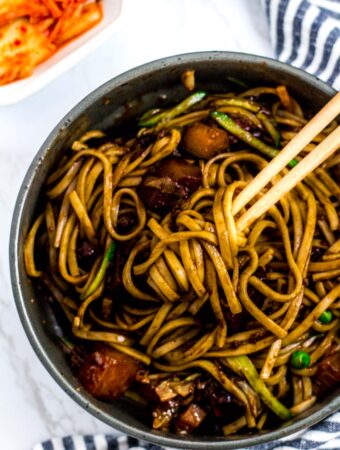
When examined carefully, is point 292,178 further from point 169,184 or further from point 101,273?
point 101,273

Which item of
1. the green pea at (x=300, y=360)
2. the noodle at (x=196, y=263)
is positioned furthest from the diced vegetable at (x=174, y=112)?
the green pea at (x=300, y=360)

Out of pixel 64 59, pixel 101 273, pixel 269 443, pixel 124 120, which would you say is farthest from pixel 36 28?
pixel 269 443

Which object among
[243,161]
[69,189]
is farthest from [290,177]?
[69,189]

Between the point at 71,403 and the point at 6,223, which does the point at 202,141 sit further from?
the point at 71,403

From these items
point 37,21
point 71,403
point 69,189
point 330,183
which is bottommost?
point 71,403

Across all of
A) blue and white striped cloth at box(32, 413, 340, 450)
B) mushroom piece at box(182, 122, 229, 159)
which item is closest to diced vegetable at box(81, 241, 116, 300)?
mushroom piece at box(182, 122, 229, 159)

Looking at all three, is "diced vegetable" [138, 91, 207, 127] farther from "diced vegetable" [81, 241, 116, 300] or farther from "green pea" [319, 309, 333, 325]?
"green pea" [319, 309, 333, 325]
